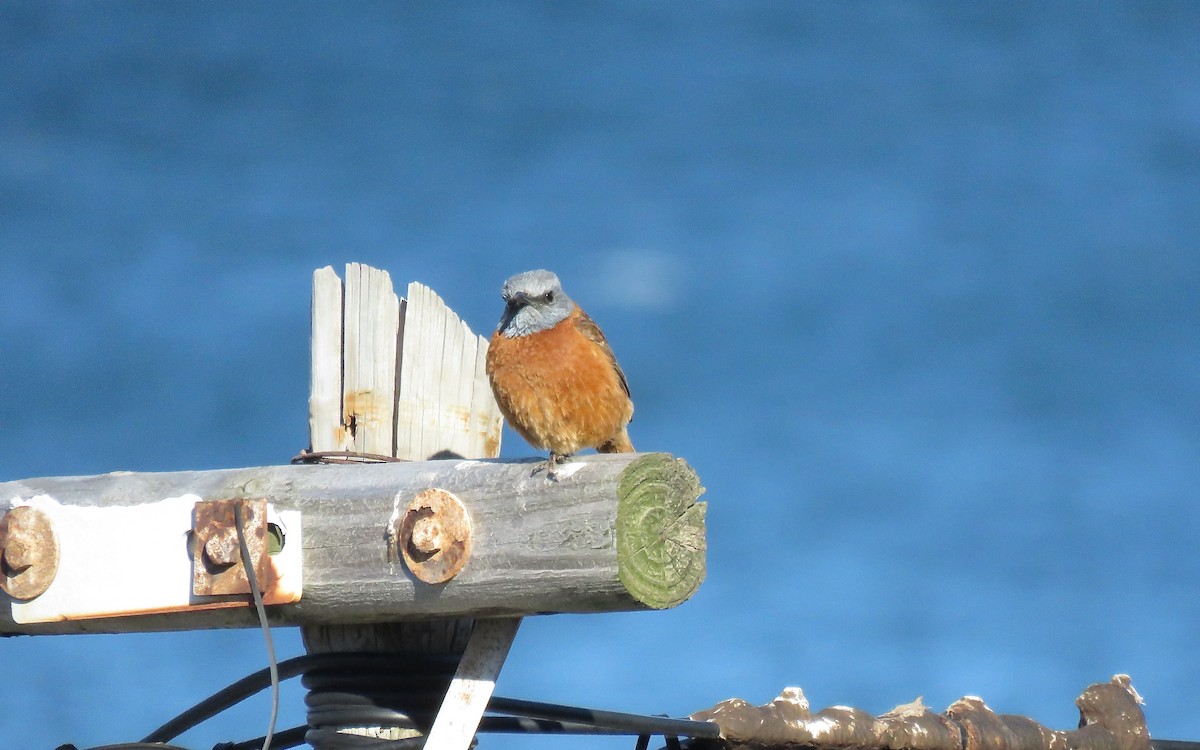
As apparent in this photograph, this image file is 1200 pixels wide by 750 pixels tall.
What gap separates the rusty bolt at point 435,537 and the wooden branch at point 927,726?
742 millimetres

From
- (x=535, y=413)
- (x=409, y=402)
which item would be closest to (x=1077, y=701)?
(x=535, y=413)

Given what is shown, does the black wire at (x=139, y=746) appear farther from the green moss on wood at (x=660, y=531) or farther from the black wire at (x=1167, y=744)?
the black wire at (x=1167, y=744)

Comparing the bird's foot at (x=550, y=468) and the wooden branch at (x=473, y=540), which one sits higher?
the bird's foot at (x=550, y=468)

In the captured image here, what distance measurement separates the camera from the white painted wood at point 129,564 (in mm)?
2914

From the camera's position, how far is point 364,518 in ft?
9.41

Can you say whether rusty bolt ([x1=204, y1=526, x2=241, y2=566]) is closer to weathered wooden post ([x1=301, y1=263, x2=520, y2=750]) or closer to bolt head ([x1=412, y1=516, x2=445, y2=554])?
bolt head ([x1=412, y1=516, x2=445, y2=554])

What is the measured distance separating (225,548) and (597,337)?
6.96 feet

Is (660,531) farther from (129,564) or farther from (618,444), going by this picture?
(618,444)

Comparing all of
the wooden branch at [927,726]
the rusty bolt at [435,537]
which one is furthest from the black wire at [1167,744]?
the rusty bolt at [435,537]

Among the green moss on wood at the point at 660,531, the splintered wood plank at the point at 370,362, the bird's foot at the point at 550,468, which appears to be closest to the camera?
the green moss on wood at the point at 660,531

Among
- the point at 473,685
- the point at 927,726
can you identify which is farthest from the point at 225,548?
the point at 927,726

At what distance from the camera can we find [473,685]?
2.80 m

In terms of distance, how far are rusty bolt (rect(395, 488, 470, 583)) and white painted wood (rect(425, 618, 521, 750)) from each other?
228mm

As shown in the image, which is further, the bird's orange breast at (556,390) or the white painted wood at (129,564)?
the bird's orange breast at (556,390)
